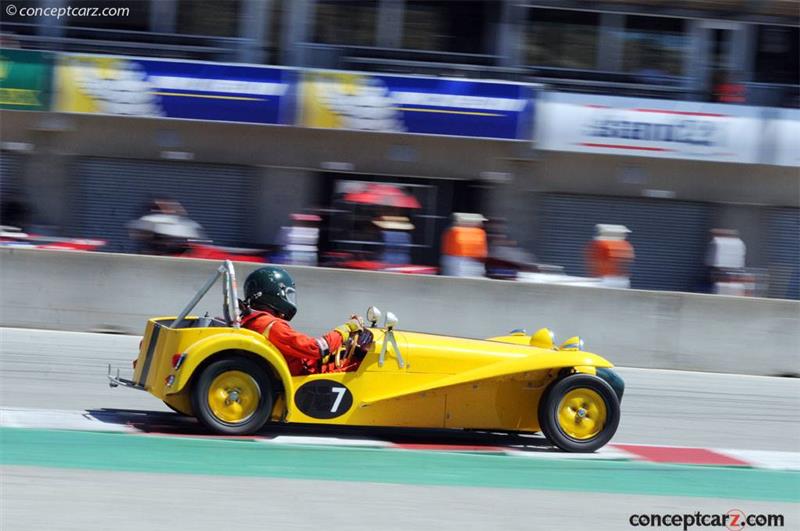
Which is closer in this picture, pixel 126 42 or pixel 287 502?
pixel 287 502

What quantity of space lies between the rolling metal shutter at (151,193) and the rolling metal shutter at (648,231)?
5.19 metres

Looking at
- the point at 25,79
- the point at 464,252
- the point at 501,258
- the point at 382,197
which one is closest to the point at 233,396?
the point at 464,252

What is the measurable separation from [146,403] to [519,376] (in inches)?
117

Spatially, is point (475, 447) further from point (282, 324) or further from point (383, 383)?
point (282, 324)

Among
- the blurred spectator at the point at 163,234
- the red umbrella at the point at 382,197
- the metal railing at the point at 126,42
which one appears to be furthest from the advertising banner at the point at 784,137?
the blurred spectator at the point at 163,234

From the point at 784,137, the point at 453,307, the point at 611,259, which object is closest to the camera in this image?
the point at 453,307

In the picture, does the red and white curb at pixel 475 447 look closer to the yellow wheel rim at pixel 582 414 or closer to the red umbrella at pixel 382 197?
the yellow wheel rim at pixel 582 414

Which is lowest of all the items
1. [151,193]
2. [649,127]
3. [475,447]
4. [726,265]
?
[475,447]

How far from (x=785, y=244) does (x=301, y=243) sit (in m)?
8.45

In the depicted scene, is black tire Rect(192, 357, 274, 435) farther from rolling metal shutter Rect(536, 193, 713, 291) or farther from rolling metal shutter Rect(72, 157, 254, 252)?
rolling metal shutter Rect(536, 193, 713, 291)

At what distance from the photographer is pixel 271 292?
6992 mm

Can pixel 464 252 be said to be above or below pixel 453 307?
above

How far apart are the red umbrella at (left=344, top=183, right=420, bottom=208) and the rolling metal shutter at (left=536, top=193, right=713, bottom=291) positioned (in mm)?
2638

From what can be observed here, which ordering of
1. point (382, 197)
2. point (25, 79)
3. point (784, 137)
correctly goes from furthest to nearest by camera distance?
point (784, 137) → point (25, 79) → point (382, 197)
